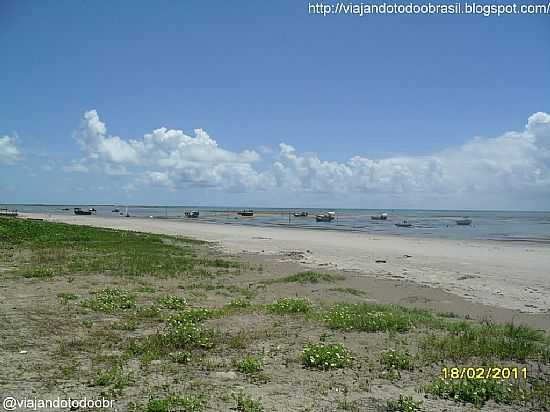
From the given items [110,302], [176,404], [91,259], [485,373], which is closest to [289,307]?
[110,302]

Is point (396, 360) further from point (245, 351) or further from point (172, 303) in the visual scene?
point (172, 303)

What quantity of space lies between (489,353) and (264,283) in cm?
992

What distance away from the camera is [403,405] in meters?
6.21

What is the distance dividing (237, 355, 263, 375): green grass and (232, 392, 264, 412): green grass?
103cm

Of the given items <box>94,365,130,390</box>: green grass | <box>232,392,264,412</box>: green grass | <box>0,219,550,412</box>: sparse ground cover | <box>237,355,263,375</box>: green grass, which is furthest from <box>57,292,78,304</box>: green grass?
<box>232,392,264,412</box>: green grass

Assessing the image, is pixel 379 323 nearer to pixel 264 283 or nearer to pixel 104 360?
pixel 104 360

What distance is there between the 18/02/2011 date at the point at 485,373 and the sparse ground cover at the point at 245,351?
16cm

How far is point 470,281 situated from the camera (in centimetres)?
2058

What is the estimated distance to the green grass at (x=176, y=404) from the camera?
585 centimetres

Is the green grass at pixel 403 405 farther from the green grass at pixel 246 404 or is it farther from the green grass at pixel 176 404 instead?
the green grass at pixel 176 404

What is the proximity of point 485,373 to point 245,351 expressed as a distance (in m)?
4.36

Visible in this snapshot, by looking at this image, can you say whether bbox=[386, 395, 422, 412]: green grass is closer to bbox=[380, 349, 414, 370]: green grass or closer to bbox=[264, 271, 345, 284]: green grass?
bbox=[380, 349, 414, 370]: green grass

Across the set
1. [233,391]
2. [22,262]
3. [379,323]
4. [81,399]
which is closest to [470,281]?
A: [379,323]

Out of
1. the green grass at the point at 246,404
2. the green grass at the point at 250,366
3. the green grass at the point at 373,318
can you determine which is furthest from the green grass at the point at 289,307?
the green grass at the point at 246,404
